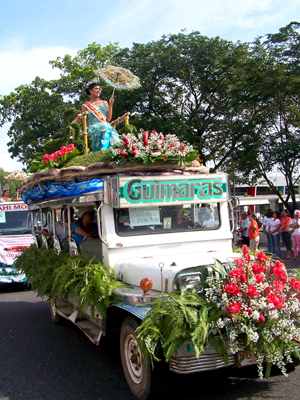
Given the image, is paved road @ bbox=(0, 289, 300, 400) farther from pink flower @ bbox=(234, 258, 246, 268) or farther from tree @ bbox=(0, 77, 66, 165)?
tree @ bbox=(0, 77, 66, 165)

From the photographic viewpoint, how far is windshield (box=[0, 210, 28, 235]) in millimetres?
10453

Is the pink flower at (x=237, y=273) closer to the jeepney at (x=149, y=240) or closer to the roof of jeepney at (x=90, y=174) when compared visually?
the jeepney at (x=149, y=240)

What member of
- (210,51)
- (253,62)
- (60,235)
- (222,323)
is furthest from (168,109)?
(222,323)

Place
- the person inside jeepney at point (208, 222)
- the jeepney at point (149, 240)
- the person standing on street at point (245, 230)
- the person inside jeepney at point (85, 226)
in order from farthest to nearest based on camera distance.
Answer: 1. the person standing on street at point (245, 230)
2. the person inside jeepney at point (85, 226)
3. the person inside jeepney at point (208, 222)
4. the jeepney at point (149, 240)

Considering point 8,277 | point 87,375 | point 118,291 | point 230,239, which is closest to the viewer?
point 118,291

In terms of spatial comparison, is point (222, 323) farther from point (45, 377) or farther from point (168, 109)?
point (168, 109)

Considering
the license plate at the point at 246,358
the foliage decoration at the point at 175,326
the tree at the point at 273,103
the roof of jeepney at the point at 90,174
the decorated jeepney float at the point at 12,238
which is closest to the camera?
the foliage decoration at the point at 175,326

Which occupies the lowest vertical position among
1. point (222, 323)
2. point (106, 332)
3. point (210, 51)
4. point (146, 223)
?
point (106, 332)

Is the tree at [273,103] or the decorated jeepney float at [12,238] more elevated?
the tree at [273,103]

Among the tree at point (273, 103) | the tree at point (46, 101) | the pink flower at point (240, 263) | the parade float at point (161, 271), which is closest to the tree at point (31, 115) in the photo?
Result: the tree at point (46, 101)

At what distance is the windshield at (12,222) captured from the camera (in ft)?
34.3

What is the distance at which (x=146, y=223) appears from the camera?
15.0ft

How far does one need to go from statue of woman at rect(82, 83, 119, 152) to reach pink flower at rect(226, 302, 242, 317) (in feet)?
12.6

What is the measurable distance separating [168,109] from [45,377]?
1675cm
